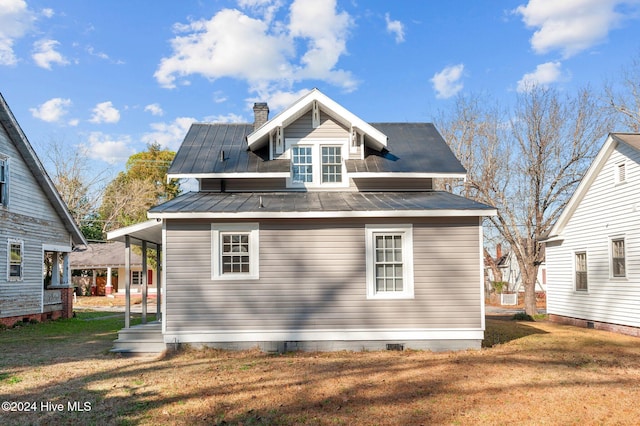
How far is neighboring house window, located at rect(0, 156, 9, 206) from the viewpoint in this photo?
17.9 meters

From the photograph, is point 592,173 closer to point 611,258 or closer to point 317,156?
point 611,258

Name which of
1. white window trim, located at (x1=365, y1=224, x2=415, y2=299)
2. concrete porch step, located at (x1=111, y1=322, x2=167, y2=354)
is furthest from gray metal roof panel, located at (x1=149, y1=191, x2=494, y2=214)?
concrete porch step, located at (x1=111, y1=322, x2=167, y2=354)

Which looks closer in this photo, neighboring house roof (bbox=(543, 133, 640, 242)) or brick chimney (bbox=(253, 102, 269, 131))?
neighboring house roof (bbox=(543, 133, 640, 242))

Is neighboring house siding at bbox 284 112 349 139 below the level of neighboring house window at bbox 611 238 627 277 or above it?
above

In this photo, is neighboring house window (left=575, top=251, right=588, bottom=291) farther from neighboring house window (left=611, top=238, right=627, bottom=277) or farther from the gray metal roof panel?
the gray metal roof panel

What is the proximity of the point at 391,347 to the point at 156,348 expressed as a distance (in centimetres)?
549

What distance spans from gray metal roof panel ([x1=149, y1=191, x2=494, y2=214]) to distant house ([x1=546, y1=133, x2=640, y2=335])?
19.2 ft

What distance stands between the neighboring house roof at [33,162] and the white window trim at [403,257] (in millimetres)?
13495

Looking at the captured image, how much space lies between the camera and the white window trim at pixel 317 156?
46.1 ft

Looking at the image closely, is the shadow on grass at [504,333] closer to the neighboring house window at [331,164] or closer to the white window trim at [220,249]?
the neighboring house window at [331,164]

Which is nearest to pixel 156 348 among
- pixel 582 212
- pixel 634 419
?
pixel 634 419

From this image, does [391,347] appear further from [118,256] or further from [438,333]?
[118,256]

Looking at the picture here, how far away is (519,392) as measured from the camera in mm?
8219

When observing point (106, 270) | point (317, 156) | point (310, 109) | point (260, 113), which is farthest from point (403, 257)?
point (106, 270)
